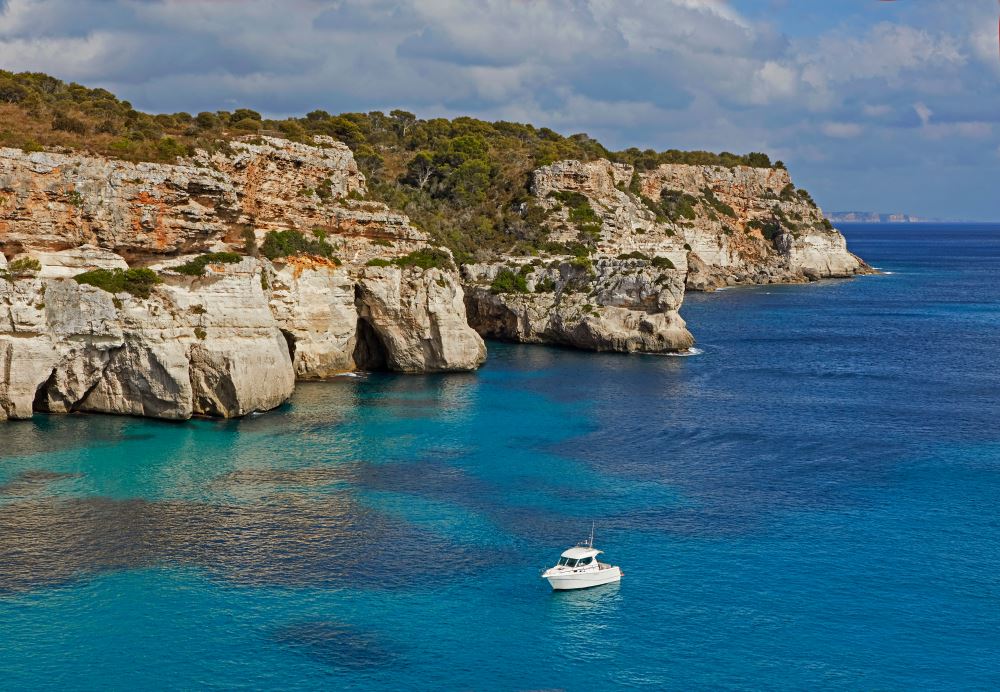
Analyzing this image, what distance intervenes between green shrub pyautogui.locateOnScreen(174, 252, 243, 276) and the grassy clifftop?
769cm

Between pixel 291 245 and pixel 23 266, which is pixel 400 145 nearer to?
pixel 291 245

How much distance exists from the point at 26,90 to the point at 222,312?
22.4m

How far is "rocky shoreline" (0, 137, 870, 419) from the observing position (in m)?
49.4

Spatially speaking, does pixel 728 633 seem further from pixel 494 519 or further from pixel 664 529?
A: pixel 494 519

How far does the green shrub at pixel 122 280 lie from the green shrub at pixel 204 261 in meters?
1.61

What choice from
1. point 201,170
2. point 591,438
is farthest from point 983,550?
point 201,170

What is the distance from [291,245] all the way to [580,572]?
39.3 m

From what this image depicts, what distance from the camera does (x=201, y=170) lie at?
5634 centimetres

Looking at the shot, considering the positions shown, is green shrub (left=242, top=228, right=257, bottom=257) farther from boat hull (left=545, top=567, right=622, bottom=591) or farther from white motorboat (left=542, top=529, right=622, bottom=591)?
boat hull (left=545, top=567, right=622, bottom=591)

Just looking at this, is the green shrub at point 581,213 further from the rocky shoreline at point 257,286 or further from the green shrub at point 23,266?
the green shrub at point 23,266

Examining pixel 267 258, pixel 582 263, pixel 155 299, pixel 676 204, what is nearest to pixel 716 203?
pixel 676 204

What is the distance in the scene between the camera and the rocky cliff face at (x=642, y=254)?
78188 mm

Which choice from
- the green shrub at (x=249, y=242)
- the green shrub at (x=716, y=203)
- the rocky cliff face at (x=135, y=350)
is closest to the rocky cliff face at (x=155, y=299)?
the rocky cliff face at (x=135, y=350)

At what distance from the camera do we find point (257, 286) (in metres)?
53.8
